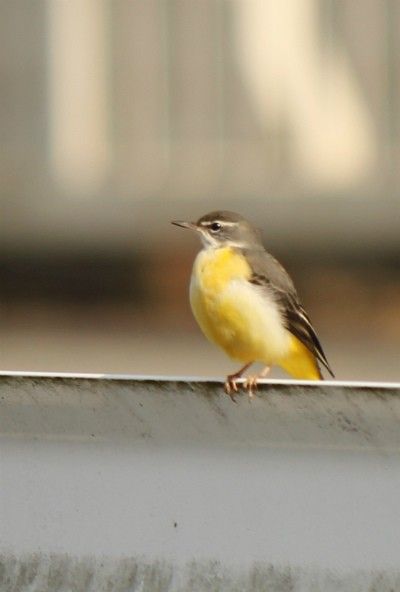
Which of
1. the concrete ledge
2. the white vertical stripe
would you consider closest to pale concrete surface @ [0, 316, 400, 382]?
the white vertical stripe

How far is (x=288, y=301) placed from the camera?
20.2 ft

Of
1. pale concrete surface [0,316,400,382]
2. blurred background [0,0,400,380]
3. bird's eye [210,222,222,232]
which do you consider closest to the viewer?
bird's eye [210,222,222,232]

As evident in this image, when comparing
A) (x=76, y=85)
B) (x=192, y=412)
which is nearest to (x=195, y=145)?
(x=76, y=85)

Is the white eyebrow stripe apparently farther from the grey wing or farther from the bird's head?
the grey wing

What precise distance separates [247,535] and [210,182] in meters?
10.9

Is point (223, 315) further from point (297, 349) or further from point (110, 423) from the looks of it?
point (110, 423)

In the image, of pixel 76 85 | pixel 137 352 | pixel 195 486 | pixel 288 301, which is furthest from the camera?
pixel 137 352

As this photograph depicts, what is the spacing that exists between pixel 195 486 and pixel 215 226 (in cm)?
348

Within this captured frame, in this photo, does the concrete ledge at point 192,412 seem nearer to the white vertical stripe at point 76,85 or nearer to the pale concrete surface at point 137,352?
the pale concrete surface at point 137,352

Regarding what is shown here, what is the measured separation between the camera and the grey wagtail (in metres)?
5.75

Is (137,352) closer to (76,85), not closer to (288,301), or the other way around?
(76,85)

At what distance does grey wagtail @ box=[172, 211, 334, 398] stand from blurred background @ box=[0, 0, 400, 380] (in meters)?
6.93

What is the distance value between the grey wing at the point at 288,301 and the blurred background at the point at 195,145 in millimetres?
7016

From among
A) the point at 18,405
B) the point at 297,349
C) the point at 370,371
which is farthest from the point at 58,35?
the point at 18,405
